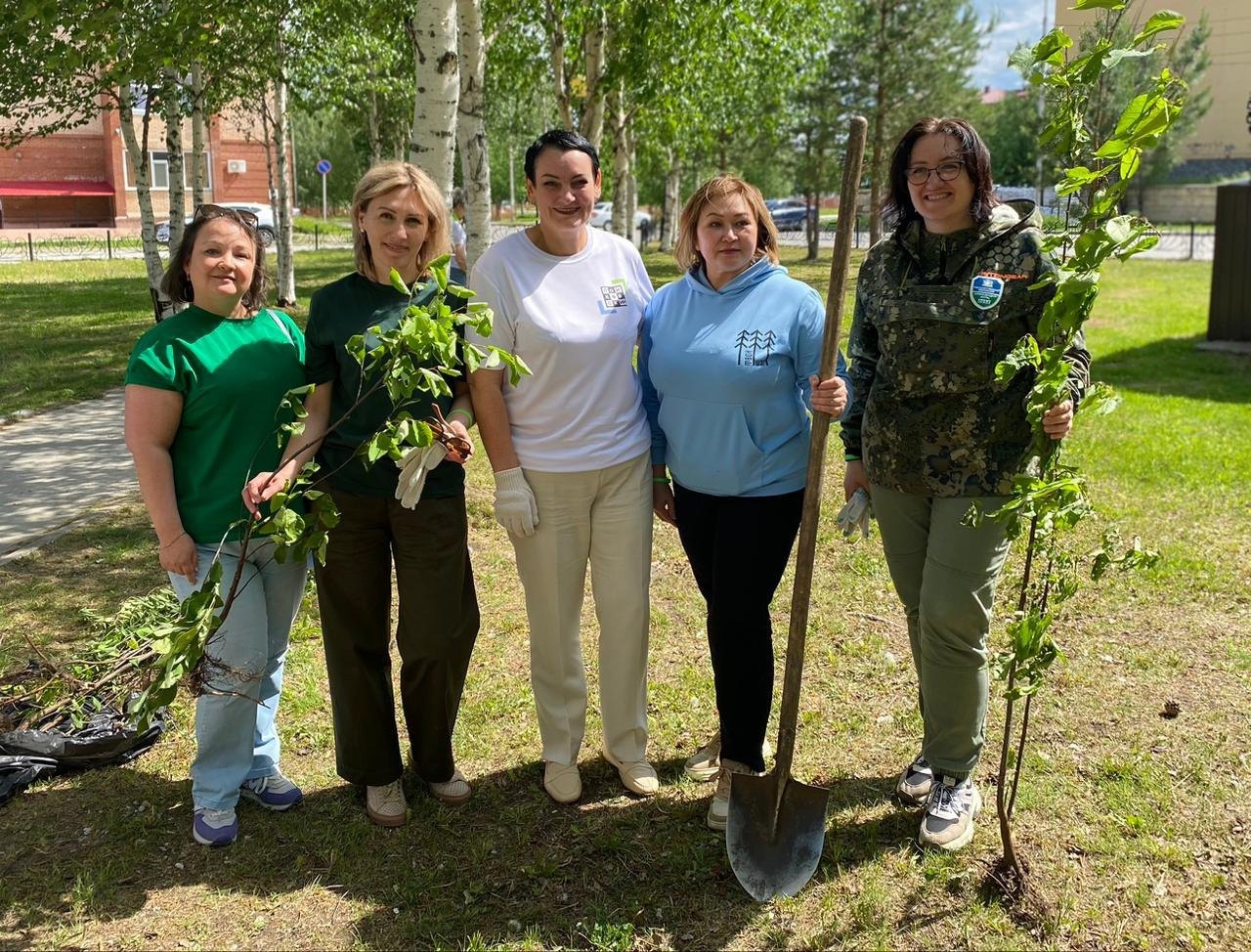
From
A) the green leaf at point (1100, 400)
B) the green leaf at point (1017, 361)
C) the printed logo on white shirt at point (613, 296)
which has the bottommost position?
the green leaf at point (1100, 400)

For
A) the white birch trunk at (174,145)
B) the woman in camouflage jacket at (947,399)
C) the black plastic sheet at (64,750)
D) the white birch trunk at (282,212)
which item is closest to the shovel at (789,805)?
the woman in camouflage jacket at (947,399)

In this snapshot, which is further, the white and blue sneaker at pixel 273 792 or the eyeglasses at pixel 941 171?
the white and blue sneaker at pixel 273 792

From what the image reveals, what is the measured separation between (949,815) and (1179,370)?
9.58m

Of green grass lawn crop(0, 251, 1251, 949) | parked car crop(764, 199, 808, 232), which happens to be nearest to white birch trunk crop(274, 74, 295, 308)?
green grass lawn crop(0, 251, 1251, 949)

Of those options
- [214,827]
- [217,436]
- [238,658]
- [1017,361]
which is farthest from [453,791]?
[1017,361]

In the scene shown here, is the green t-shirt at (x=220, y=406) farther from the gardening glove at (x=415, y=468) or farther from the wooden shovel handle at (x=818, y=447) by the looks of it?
the wooden shovel handle at (x=818, y=447)

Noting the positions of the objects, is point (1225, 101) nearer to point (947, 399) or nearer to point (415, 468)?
point (947, 399)

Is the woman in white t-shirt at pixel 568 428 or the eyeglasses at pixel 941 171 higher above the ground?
the eyeglasses at pixel 941 171

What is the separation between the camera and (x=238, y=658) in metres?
3.04

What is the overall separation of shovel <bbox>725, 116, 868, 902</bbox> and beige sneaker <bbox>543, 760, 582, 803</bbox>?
1.93 ft

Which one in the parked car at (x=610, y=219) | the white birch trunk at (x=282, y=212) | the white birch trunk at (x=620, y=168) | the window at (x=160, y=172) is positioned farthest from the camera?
the window at (x=160, y=172)

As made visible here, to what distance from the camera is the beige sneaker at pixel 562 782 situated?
3414 mm

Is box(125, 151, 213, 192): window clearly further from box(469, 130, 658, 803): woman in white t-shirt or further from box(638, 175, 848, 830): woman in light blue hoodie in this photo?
box(638, 175, 848, 830): woman in light blue hoodie

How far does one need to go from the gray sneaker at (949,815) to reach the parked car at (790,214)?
1420 inches
